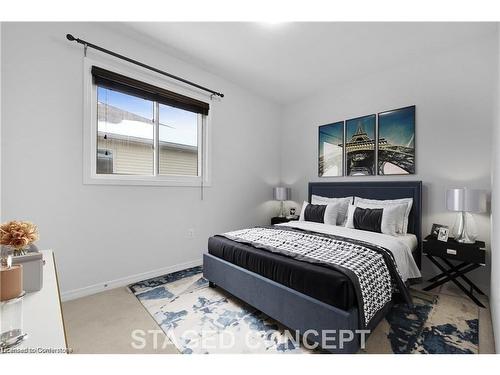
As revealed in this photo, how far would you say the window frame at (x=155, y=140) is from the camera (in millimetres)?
2361

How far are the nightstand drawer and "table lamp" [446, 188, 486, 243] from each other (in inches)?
6.2

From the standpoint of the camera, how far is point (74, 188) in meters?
2.30

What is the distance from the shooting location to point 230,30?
2424mm

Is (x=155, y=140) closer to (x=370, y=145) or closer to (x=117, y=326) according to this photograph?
(x=117, y=326)

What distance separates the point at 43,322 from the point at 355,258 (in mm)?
1905

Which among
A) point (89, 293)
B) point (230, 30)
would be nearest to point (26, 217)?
point (89, 293)

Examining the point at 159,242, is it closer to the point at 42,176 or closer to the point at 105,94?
the point at 42,176

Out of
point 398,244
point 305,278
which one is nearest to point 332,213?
point 398,244

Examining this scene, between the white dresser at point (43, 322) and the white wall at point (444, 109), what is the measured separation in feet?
11.7

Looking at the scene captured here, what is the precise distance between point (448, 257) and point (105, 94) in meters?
4.08

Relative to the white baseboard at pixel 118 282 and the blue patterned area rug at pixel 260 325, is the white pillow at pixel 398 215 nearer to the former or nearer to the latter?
the blue patterned area rug at pixel 260 325

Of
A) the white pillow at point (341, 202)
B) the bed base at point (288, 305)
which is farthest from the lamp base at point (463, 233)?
the bed base at point (288, 305)

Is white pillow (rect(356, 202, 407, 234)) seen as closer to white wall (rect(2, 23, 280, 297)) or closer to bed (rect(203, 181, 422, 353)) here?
bed (rect(203, 181, 422, 353))
